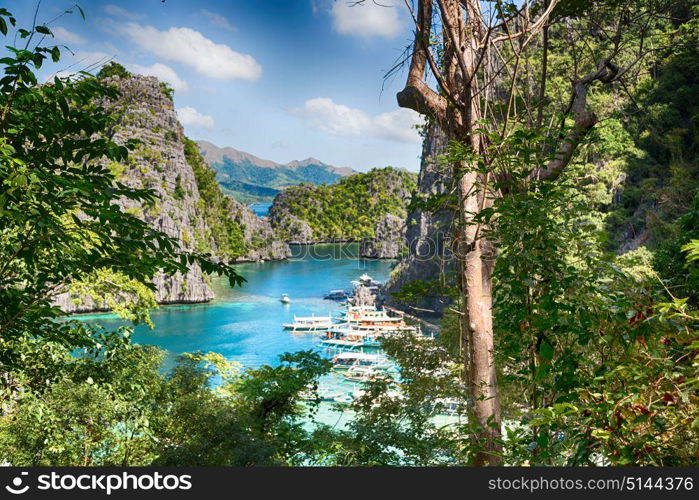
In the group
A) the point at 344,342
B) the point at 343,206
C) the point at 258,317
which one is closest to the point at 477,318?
the point at 344,342

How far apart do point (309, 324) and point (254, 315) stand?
416 centimetres

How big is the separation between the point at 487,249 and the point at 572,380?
812 millimetres

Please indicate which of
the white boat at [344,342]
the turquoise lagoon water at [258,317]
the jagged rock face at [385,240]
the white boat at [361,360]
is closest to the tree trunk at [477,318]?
the turquoise lagoon water at [258,317]

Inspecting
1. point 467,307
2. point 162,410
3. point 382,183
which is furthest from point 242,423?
point 382,183

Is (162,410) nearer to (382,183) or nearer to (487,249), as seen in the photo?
(487,249)

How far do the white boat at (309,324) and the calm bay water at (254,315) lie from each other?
503 millimetres

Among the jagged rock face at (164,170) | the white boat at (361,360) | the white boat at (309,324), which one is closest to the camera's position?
the white boat at (361,360)

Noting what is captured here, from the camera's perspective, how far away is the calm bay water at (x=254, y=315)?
1934 centimetres

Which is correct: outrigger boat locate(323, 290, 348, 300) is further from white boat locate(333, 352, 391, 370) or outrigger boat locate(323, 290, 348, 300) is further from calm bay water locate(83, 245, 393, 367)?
white boat locate(333, 352, 391, 370)

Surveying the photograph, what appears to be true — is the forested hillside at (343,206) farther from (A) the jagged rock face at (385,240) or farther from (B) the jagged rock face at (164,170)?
(B) the jagged rock face at (164,170)

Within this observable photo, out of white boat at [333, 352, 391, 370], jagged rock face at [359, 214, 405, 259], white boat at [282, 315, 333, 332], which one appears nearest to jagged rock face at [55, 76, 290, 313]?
white boat at [282, 315, 333, 332]

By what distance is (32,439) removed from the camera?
3408mm

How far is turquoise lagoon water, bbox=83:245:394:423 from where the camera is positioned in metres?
18.7

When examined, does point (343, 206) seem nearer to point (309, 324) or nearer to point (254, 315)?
point (254, 315)
